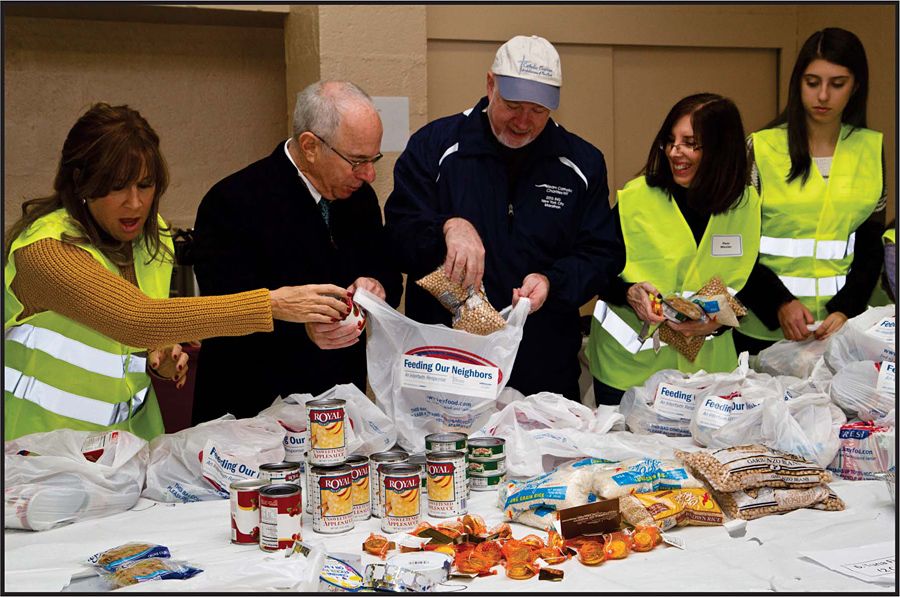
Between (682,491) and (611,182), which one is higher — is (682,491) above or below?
below

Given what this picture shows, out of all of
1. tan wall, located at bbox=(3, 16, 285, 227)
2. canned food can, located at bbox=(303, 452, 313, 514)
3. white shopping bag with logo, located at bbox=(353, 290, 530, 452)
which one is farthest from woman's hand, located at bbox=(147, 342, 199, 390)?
tan wall, located at bbox=(3, 16, 285, 227)

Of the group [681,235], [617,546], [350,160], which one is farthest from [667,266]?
[617,546]

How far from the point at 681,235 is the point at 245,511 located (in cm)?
174

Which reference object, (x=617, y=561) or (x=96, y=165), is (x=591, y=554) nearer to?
(x=617, y=561)

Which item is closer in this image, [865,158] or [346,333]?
[346,333]

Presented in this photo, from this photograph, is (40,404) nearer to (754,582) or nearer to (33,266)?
(33,266)

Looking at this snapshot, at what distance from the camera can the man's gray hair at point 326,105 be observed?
2.53 m

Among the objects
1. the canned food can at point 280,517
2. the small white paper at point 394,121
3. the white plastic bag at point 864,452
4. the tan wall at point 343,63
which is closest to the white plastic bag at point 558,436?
the white plastic bag at point 864,452

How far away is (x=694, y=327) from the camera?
282 centimetres

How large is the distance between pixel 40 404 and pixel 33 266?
1.24 ft

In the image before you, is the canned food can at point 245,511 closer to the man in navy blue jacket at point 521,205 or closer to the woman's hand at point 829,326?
the man in navy blue jacket at point 521,205

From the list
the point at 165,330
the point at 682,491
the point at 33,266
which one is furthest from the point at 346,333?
the point at 682,491

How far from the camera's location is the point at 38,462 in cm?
196

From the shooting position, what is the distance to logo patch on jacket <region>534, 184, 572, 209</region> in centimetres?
287
